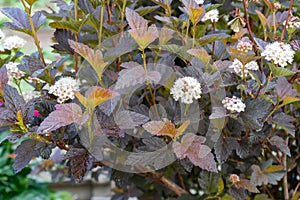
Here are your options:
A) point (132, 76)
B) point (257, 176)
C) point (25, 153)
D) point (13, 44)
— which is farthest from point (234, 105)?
point (13, 44)

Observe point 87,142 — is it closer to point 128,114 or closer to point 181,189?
point 128,114

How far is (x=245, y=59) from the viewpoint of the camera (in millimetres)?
821

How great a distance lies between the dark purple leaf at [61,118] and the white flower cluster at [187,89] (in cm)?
19

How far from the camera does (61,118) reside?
75 centimetres

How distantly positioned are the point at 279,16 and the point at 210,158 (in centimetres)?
40

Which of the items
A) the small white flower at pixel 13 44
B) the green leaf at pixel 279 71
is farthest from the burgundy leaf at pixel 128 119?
the small white flower at pixel 13 44

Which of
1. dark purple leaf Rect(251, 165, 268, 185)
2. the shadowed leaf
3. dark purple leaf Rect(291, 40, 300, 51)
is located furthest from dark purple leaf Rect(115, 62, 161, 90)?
dark purple leaf Rect(251, 165, 268, 185)

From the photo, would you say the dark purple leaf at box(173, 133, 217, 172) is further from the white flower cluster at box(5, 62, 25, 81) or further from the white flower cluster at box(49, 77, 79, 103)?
the white flower cluster at box(5, 62, 25, 81)

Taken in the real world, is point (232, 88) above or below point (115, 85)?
below

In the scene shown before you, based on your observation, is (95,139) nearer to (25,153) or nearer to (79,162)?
(79,162)

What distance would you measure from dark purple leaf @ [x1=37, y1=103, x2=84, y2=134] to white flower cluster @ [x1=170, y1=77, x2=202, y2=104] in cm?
19

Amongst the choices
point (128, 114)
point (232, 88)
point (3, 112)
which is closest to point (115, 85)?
point (128, 114)

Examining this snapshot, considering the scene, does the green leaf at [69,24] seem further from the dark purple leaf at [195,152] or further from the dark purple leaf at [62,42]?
the dark purple leaf at [195,152]

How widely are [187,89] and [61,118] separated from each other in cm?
24
